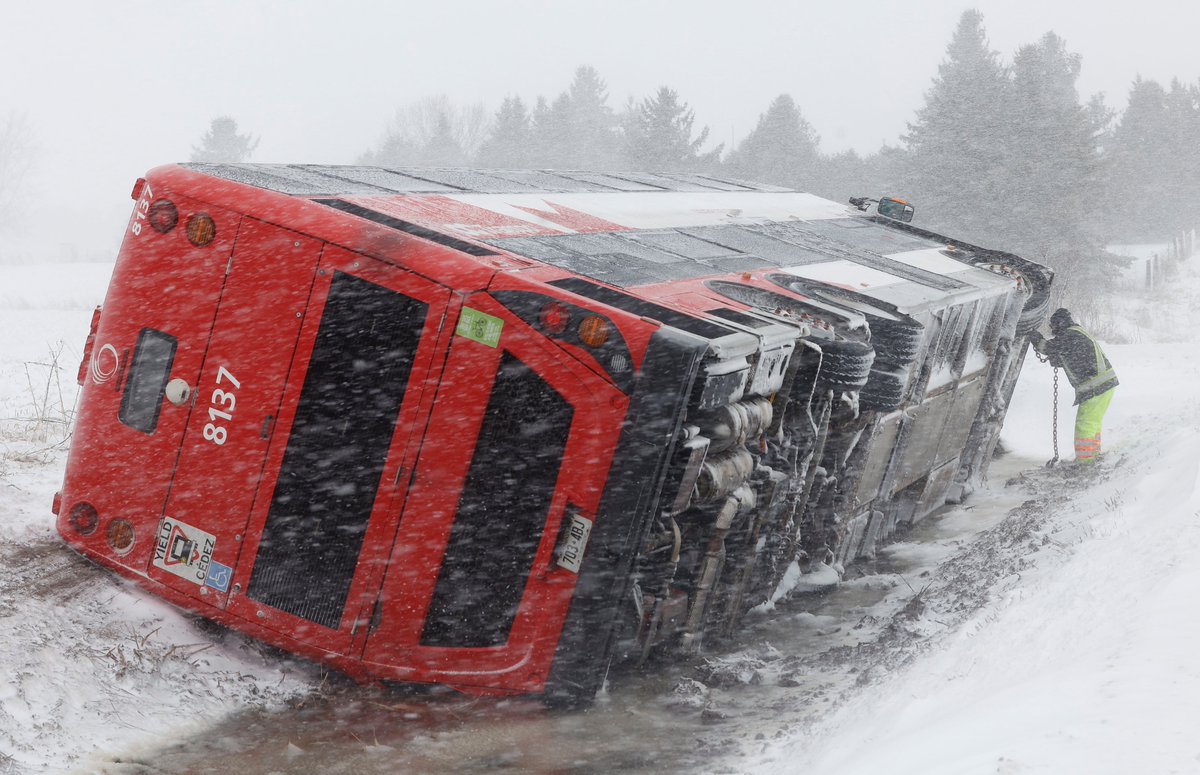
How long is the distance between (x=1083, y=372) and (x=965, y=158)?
25.2 m

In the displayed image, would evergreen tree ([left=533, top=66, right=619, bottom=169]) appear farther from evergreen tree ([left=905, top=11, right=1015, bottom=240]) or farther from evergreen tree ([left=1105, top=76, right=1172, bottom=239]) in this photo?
evergreen tree ([left=1105, top=76, right=1172, bottom=239])

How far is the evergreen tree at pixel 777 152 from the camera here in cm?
4669

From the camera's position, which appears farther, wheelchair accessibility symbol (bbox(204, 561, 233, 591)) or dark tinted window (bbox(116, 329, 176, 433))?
dark tinted window (bbox(116, 329, 176, 433))

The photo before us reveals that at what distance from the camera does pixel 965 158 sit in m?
34.6

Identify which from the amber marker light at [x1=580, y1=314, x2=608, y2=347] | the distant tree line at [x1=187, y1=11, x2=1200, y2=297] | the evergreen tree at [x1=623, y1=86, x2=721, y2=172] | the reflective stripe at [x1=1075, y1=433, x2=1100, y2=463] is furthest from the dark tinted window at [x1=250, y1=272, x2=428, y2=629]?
the evergreen tree at [x1=623, y1=86, x2=721, y2=172]

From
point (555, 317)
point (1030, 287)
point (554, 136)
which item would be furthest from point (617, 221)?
point (554, 136)

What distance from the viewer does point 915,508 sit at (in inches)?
364

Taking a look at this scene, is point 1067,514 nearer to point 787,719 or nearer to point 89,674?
point 787,719

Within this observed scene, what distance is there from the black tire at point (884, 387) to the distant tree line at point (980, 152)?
1401 centimetres

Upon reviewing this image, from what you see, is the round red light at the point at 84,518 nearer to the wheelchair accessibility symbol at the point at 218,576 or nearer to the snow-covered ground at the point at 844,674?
the snow-covered ground at the point at 844,674

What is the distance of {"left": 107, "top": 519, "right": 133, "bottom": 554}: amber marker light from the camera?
17.1 feet

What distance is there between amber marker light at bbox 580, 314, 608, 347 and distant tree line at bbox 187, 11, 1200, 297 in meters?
15.4

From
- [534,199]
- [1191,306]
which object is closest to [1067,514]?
[534,199]

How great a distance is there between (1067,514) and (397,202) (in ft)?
17.1
